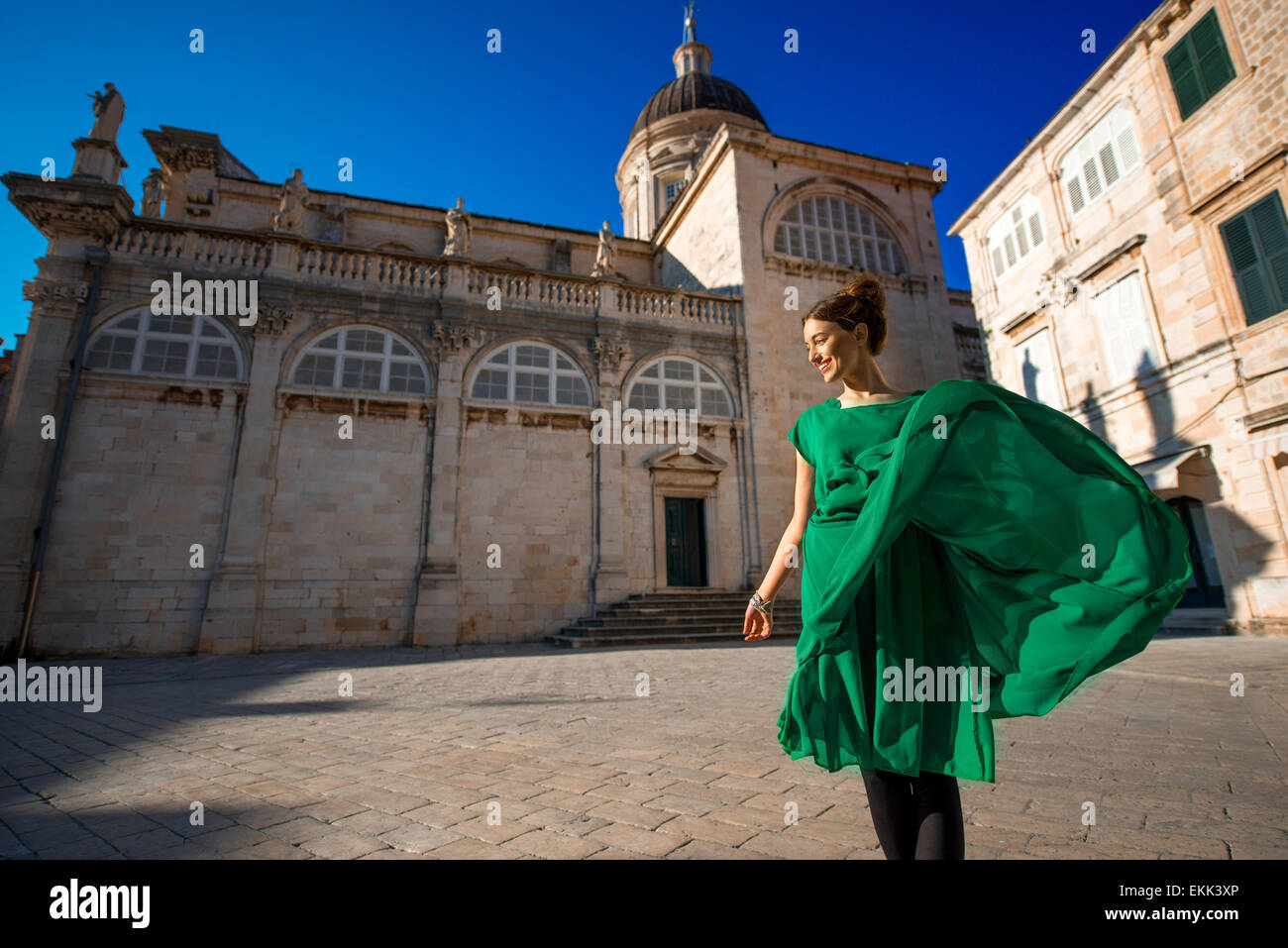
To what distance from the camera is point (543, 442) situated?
15.8 meters

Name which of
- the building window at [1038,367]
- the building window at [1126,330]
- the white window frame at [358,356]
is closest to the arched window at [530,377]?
the white window frame at [358,356]

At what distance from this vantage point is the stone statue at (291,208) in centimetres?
1554

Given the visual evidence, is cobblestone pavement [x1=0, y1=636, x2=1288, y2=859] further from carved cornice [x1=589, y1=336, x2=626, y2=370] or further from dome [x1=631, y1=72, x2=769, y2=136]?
dome [x1=631, y1=72, x2=769, y2=136]

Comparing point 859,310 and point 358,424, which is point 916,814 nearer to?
point 859,310

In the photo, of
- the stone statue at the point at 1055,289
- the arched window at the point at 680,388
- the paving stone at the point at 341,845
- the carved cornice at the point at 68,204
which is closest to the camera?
the paving stone at the point at 341,845

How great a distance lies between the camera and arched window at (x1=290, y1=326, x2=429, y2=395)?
14.7 meters

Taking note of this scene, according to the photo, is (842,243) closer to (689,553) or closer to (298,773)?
(689,553)

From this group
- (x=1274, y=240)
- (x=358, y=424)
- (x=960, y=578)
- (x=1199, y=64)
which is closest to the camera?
(x=960, y=578)

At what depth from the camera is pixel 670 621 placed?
47.1ft

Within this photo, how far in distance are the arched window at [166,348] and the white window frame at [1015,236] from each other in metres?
20.9

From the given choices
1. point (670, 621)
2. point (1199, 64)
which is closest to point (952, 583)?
point (670, 621)

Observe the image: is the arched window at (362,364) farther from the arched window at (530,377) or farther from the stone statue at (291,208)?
the stone statue at (291,208)


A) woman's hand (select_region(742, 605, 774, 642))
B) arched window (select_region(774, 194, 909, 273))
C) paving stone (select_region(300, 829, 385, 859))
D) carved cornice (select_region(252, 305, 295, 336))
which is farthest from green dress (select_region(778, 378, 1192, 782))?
arched window (select_region(774, 194, 909, 273))

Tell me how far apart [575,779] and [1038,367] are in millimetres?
17806
